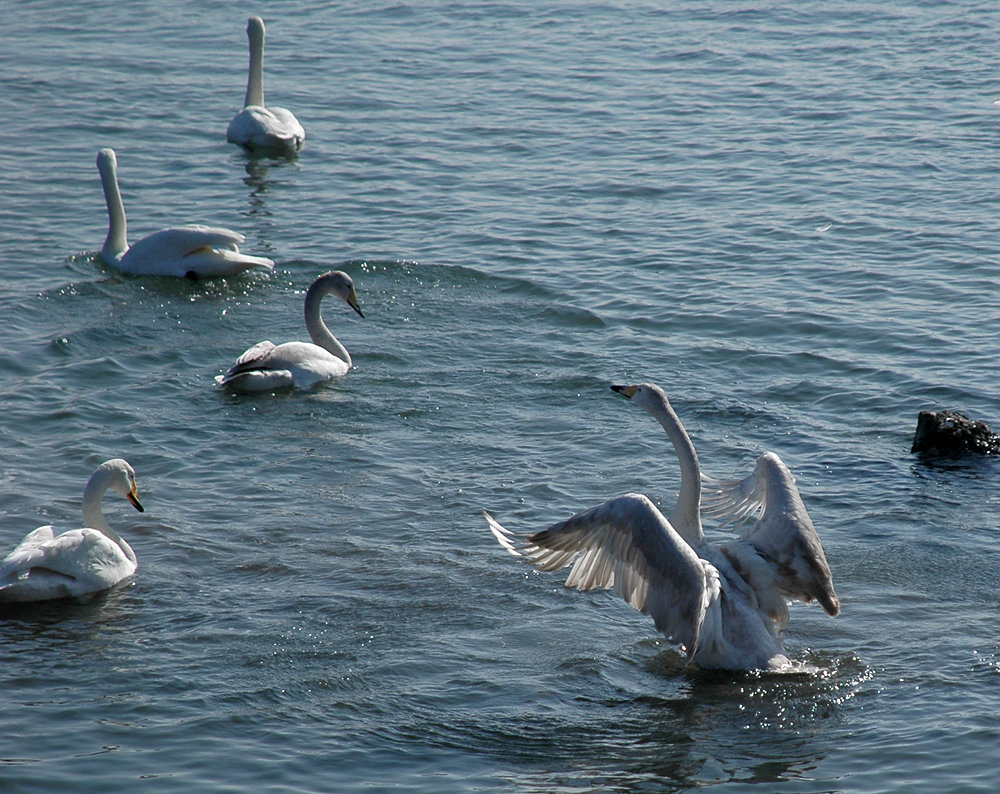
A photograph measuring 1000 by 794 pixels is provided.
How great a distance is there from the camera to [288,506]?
9.74m

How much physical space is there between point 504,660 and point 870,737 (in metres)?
1.99

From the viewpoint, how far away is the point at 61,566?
26.7 feet

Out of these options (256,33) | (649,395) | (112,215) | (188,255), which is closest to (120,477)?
(649,395)

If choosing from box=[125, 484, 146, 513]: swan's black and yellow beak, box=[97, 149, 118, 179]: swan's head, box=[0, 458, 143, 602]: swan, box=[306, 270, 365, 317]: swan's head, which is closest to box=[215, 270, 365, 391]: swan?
box=[306, 270, 365, 317]: swan's head

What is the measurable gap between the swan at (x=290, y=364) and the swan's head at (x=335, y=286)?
335 mm

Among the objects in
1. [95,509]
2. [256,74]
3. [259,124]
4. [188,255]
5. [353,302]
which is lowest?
[95,509]

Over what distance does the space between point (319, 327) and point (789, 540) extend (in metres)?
5.77

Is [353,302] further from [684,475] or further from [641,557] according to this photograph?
[641,557]

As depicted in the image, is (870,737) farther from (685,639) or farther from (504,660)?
(504,660)

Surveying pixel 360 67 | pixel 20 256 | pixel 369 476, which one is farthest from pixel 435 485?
pixel 360 67

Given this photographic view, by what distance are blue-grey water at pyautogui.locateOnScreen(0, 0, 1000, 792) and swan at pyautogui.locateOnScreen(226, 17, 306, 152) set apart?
284 millimetres

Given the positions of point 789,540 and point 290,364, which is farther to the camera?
point 290,364

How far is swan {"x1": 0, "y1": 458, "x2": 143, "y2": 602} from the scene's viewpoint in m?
8.07

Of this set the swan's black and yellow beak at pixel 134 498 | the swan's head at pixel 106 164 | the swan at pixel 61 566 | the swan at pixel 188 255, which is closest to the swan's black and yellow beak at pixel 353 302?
the swan at pixel 188 255
